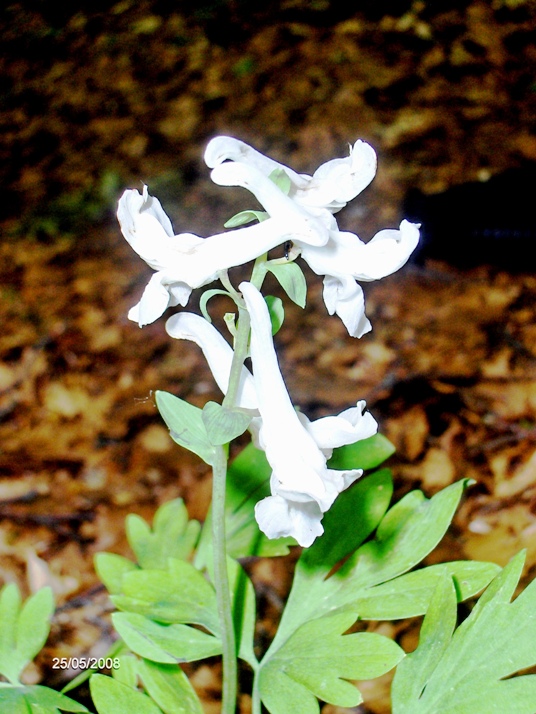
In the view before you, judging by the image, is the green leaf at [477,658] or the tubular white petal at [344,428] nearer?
the tubular white petal at [344,428]

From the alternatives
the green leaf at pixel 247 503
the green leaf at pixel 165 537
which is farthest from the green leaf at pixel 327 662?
the green leaf at pixel 165 537

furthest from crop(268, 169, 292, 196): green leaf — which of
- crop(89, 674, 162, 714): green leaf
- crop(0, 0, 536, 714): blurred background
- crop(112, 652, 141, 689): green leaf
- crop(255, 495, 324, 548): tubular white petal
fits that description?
crop(0, 0, 536, 714): blurred background

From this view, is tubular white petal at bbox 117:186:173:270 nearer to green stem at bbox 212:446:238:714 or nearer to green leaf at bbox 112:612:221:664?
green stem at bbox 212:446:238:714

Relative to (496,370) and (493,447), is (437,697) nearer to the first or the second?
(493,447)

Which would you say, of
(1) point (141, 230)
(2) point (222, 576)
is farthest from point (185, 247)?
(2) point (222, 576)

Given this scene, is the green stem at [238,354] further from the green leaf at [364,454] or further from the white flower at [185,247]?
the green leaf at [364,454]

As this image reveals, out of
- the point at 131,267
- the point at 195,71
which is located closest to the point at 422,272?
the point at 131,267

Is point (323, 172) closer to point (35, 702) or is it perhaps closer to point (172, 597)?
point (172, 597)

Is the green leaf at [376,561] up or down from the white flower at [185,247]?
down
